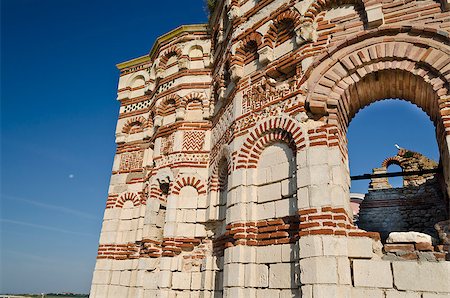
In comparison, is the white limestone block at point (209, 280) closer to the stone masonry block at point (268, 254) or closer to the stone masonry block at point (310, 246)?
the stone masonry block at point (268, 254)

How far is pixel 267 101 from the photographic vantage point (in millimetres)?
6469

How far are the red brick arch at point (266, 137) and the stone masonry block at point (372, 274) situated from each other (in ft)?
6.59

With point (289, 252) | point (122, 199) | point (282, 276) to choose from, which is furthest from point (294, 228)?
point (122, 199)

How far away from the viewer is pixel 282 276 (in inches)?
203

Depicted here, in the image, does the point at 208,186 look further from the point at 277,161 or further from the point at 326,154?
the point at 326,154

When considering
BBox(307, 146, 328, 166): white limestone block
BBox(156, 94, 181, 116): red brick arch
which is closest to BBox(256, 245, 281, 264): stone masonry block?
BBox(307, 146, 328, 166): white limestone block

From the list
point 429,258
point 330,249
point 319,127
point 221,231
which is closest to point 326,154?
point 319,127

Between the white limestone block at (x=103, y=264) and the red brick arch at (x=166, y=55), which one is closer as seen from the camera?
the white limestone block at (x=103, y=264)

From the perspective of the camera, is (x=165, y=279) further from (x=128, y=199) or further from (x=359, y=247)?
(x=359, y=247)

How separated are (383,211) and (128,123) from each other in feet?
28.9

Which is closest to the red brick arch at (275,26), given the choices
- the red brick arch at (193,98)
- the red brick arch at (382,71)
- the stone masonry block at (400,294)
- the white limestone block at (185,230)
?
the red brick arch at (382,71)

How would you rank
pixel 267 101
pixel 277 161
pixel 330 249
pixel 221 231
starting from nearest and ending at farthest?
pixel 330 249, pixel 277 161, pixel 267 101, pixel 221 231

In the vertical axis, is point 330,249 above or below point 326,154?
below

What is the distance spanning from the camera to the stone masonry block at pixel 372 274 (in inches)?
172
